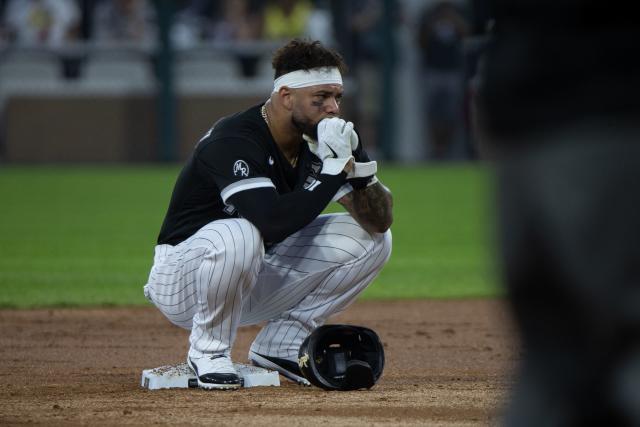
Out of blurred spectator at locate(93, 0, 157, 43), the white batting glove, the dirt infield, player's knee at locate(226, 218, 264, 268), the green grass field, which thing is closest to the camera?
the dirt infield

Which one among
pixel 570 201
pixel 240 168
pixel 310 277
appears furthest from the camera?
pixel 310 277

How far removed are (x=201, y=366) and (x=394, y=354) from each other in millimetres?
1446

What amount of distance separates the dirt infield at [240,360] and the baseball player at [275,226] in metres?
0.26

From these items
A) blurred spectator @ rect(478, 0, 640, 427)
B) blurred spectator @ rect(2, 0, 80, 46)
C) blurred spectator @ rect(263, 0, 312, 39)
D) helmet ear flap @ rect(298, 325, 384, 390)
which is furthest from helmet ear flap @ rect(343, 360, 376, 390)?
Answer: blurred spectator @ rect(2, 0, 80, 46)

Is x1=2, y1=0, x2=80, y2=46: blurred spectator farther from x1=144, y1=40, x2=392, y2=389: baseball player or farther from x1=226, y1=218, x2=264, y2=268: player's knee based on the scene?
x1=226, y1=218, x2=264, y2=268: player's knee

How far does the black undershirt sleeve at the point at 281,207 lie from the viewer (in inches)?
170

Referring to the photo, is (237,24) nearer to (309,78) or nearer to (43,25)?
(43,25)

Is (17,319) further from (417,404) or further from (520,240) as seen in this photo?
(520,240)

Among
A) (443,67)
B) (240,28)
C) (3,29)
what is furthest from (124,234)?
(443,67)

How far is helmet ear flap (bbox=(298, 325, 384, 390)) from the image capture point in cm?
446

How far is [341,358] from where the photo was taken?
14.9 feet

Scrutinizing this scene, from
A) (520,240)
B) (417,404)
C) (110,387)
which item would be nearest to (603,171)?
(520,240)

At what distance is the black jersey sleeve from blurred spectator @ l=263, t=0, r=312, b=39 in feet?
48.5

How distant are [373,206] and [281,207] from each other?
0.54 meters
